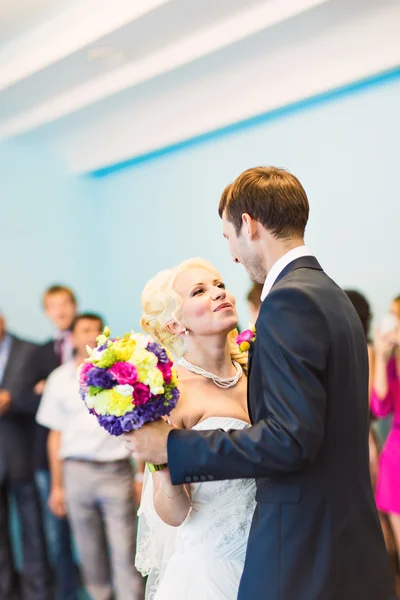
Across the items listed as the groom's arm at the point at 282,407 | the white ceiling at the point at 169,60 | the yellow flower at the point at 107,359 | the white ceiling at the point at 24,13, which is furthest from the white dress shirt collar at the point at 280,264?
the white ceiling at the point at 24,13

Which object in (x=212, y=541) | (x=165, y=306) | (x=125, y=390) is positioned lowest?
(x=212, y=541)

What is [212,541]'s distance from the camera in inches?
92.0

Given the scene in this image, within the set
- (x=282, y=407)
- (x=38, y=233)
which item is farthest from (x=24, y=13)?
(x=282, y=407)

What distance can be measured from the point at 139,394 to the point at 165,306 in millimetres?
633

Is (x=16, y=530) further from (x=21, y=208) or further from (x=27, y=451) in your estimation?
(x=21, y=208)

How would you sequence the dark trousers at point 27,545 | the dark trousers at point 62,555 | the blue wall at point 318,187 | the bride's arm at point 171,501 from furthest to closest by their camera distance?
the dark trousers at point 27,545 → the dark trousers at point 62,555 → the blue wall at point 318,187 → the bride's arm at point 171,501

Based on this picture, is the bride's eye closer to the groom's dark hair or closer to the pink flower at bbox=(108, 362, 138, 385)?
the groom's dark hair

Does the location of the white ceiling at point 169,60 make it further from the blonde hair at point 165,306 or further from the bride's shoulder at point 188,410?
the bride's shoulder at point 188,410

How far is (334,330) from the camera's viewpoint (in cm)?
179

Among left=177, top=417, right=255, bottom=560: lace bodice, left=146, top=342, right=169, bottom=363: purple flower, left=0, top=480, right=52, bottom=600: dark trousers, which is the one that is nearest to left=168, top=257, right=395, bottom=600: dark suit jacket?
left=146, top=342, right=169, bottom=363: purple flower

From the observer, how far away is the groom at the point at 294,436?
1727 millimetres

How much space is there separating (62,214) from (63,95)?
113cm

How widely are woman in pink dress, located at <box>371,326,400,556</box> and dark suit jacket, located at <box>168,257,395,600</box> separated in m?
2.06

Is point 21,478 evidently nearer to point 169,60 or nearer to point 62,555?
point 62,555
